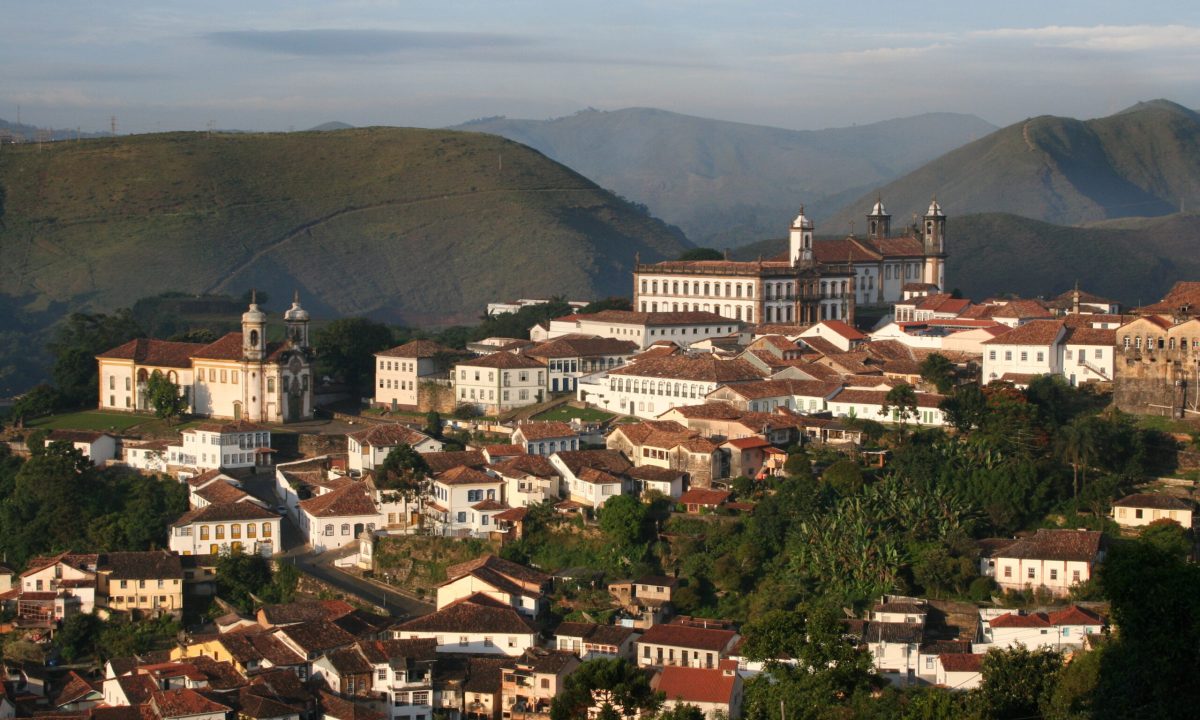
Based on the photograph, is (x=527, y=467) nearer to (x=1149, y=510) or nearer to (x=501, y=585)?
(x=501, y=585)

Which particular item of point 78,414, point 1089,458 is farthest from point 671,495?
point 78,414

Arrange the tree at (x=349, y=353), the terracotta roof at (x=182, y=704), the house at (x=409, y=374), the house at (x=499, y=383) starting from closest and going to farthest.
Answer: the terracotta roof at (x=182, y=704) → the house at (x=499, y=383) → the house at (x=409, y=374) → the tree at (x=349, y=353)

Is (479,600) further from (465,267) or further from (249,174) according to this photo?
(249,174)

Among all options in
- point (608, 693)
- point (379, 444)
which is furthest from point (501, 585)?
point (379, 444)

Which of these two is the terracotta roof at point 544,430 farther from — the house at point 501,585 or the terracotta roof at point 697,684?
the terracotta roof at point 697,684

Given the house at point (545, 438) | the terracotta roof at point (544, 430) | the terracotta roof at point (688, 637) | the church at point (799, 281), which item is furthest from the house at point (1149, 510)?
the church at point (799, 281)

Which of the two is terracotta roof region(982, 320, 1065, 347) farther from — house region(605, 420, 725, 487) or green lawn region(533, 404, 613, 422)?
green lawn region(533, 404, 613, 422)
